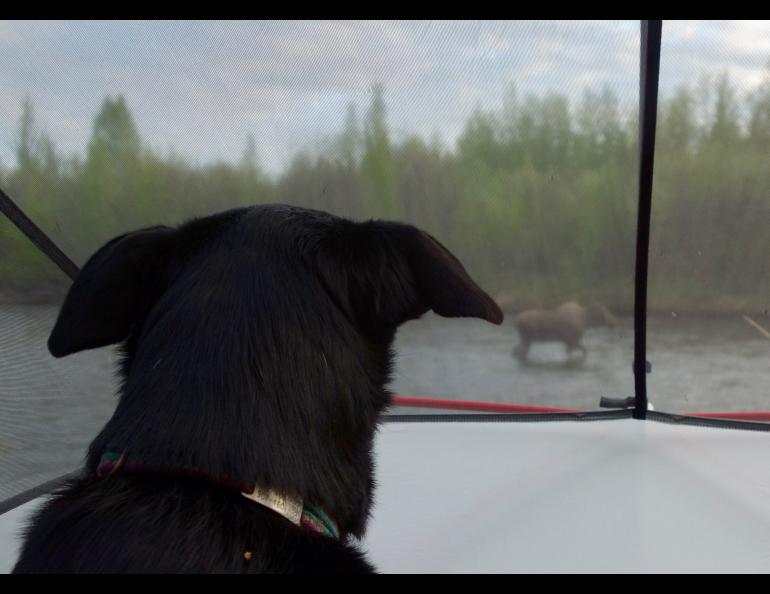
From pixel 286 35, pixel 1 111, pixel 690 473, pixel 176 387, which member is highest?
pixel 286 35

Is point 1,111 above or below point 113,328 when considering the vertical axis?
above

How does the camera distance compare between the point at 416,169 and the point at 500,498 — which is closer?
the point at 500,498

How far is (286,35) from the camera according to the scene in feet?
7.65

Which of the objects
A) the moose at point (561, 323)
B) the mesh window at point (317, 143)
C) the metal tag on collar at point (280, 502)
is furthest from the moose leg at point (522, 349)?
the metal tag on collar at point (280, 502)

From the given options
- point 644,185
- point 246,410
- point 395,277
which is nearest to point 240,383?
point 246,410

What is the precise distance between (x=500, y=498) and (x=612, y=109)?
1306mm

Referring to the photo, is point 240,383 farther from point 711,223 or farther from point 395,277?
point 711,223

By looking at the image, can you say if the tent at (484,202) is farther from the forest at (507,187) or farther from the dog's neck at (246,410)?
the dog's neck at (246,410)

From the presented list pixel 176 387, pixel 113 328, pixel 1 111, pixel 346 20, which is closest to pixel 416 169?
pixel 346 20

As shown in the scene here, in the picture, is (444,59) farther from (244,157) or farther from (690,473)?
(690,473)

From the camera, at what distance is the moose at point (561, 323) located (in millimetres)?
2947

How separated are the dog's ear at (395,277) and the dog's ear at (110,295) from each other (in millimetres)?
296
